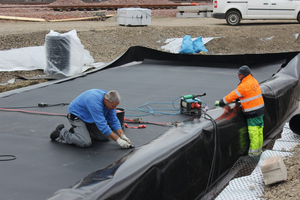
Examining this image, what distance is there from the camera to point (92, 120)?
3342 mm

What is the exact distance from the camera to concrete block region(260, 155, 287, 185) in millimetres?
3264

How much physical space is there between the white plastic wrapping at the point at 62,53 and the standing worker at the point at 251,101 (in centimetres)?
466

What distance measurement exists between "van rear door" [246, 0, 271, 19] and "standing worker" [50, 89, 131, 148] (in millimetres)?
11640

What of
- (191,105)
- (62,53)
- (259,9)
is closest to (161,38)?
(259,9)

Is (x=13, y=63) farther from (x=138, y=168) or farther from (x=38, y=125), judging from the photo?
(x=138, y=168)

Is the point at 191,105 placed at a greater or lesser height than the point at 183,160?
greater

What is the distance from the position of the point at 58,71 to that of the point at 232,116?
5057mm

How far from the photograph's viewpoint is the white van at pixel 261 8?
13.0 metres

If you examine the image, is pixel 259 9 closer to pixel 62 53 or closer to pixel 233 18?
pixel 233 18

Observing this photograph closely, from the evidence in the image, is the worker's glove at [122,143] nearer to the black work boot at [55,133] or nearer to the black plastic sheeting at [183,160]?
the black plastic sheeting at [183,160]

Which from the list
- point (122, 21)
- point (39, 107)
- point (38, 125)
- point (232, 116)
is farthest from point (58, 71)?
point (122, 21)

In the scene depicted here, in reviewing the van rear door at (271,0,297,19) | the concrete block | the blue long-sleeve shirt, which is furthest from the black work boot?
the van rear door at (271,0,297,19)

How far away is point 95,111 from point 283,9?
1254cm

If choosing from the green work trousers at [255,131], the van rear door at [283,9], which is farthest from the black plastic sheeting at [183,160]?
the van rear door at [283,9]
